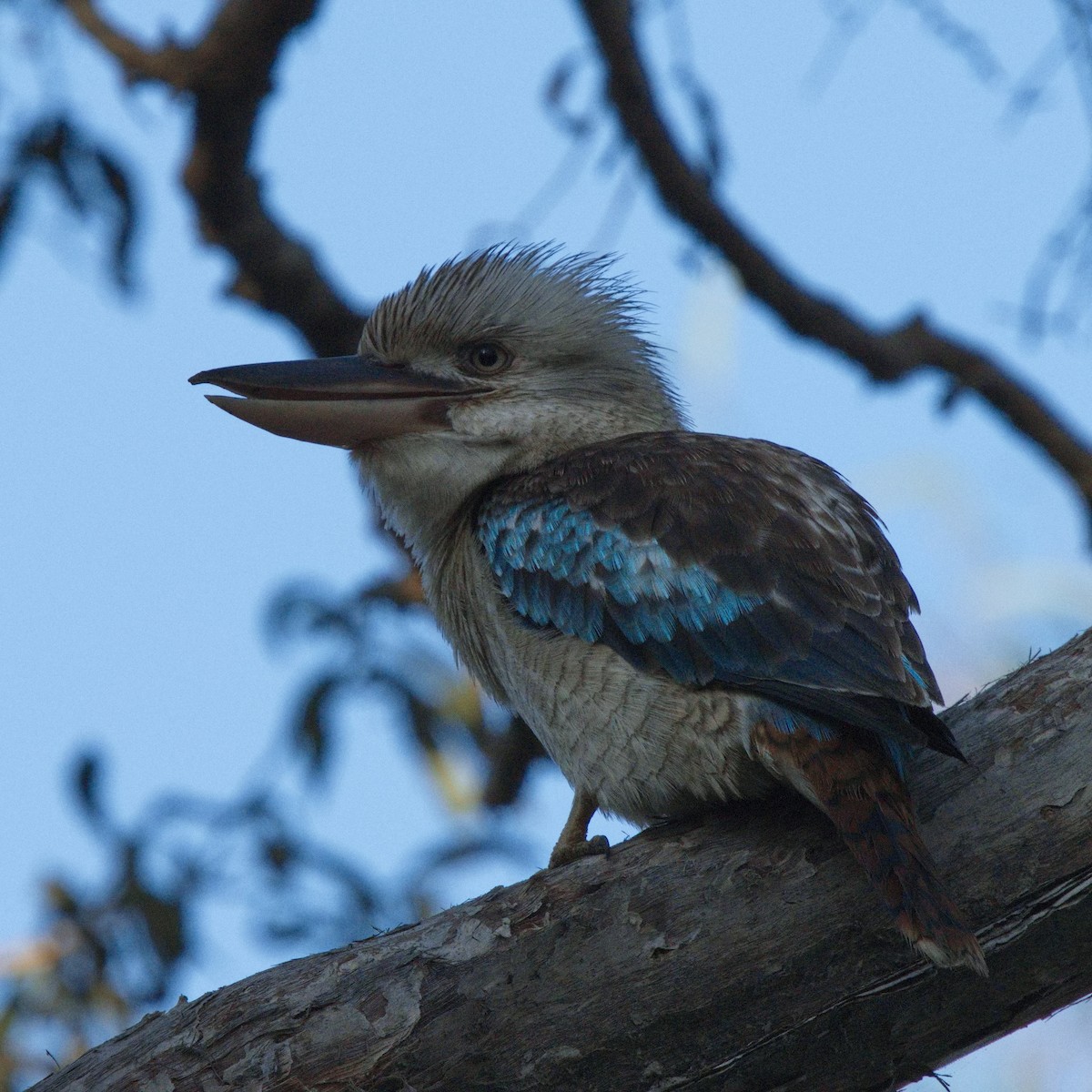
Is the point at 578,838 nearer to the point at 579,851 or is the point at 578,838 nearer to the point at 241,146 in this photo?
the point at 579,851

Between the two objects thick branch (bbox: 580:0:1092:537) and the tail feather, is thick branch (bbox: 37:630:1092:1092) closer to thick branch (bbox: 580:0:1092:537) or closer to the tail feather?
the tail feather

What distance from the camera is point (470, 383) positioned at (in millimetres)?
4035

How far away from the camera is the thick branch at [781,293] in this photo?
18.0 ft

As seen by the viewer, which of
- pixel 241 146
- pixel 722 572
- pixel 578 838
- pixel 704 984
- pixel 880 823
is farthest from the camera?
pixel 241 146

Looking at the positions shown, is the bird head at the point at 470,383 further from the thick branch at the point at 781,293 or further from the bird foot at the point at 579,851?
the thick branch at the point at 781,293

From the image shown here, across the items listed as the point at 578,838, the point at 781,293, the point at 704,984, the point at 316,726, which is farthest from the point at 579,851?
the point at 781,293

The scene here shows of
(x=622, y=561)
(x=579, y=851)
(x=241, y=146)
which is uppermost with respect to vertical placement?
(x=241, y=146)

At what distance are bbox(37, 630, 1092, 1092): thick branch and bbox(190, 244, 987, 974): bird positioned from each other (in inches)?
7.2

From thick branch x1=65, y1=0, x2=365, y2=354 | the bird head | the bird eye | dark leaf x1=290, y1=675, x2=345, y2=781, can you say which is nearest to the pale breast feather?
the bird head

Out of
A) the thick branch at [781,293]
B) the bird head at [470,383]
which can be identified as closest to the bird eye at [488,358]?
the bird head at [470,383]

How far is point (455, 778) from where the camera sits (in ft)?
18.0

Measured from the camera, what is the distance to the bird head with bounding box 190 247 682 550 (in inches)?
153

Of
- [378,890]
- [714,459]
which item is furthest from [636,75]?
[378,890]

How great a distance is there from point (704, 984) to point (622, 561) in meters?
0.87
